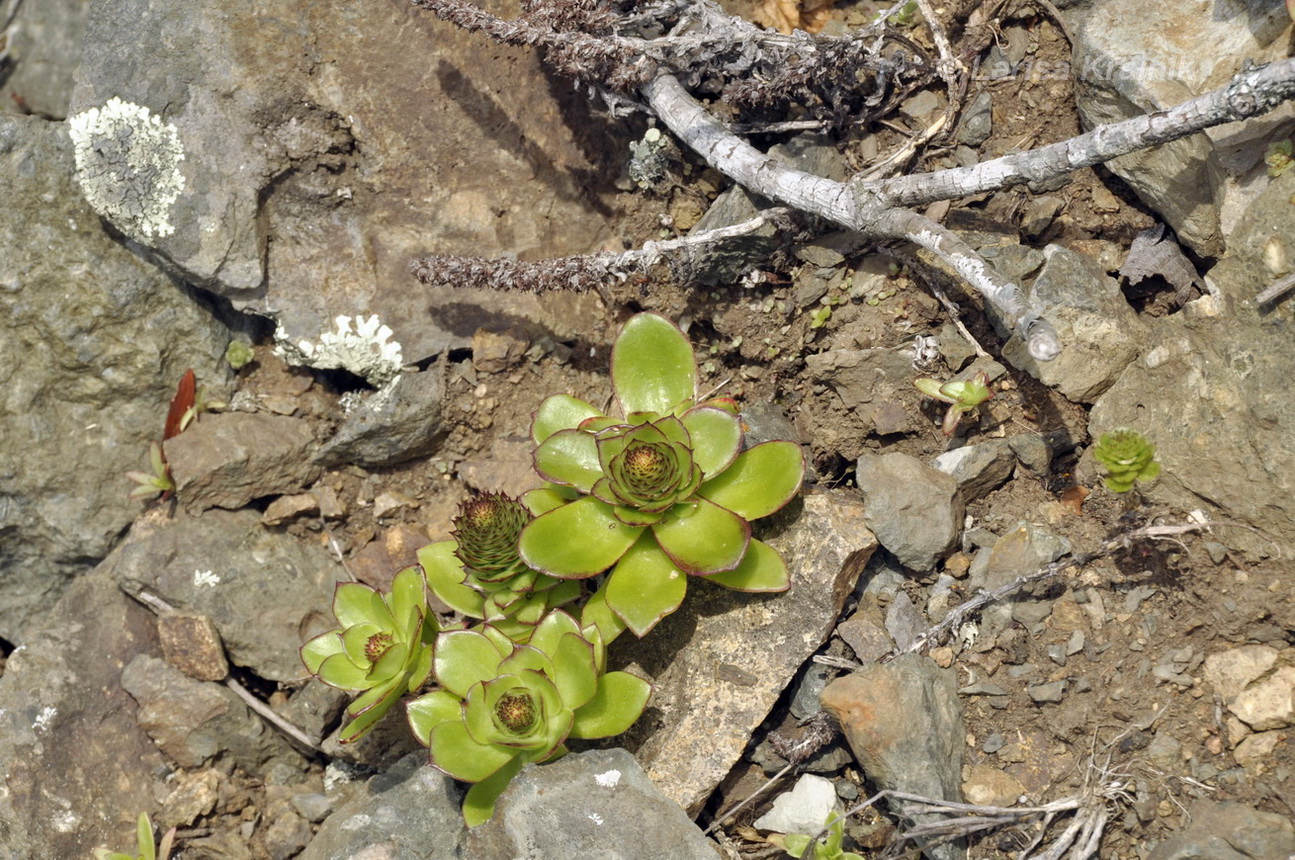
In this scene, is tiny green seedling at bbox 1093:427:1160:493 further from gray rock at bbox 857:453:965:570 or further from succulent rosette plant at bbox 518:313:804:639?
succulent rosette plant at bbox 518:313:804:639

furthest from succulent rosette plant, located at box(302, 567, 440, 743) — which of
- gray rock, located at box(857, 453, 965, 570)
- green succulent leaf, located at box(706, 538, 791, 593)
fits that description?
gray rock, located at box(857, 453, 965, 570)

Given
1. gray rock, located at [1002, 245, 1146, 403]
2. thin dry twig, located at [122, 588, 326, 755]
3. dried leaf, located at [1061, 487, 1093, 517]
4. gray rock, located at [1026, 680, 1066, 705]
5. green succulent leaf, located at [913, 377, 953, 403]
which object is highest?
gray rock, located at [1002, 245, 1146, 403]

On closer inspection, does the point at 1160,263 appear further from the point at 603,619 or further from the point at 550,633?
the point at 550,633

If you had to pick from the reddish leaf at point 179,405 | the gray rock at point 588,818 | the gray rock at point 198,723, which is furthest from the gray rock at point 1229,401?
the reddish leaf at point 179,405

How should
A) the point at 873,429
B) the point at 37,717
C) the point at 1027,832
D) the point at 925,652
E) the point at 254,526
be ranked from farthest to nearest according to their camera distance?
the point at 254,526 → the point at 37,717 → the point at 873,429 → the point at 925,652 → the point at 1027,832

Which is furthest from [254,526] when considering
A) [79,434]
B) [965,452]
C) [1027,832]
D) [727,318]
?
[1027,832]

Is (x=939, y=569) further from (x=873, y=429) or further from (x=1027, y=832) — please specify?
(x=1027, y=832)

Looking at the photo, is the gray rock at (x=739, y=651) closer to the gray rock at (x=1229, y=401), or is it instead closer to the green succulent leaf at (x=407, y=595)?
the green succulent leaf at (x=407, y=595)
